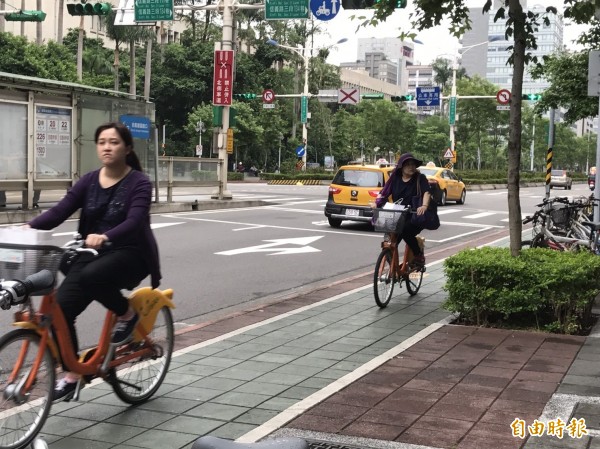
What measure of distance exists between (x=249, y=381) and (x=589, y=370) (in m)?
2.46

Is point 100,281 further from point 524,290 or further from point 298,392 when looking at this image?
point 524,290

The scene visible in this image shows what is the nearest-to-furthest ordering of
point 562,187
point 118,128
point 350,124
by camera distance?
point 118,128 → point 562,187 → point 350,124

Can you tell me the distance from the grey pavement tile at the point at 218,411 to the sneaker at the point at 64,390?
79 cm

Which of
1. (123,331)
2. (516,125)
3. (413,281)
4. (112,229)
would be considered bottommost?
(413,281)

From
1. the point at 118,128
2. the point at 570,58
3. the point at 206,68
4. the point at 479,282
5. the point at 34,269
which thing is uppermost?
the point at 206,68

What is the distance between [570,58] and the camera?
18.5m

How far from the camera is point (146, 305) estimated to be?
480 centimetres

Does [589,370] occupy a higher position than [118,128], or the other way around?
[118,128]

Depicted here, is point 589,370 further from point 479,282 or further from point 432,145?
point 432,145

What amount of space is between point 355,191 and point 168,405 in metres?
13.9

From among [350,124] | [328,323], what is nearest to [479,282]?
[328,323]

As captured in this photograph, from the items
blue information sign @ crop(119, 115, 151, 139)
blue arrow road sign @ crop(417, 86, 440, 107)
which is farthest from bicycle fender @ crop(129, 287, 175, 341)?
blue arrow road sign @ crop(417, 86, 440, 107)

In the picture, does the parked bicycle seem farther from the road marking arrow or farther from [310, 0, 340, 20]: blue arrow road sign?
[310, 0, 340, 20]: blue arrow road sign

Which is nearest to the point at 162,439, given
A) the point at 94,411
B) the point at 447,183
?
the point at 94,411
